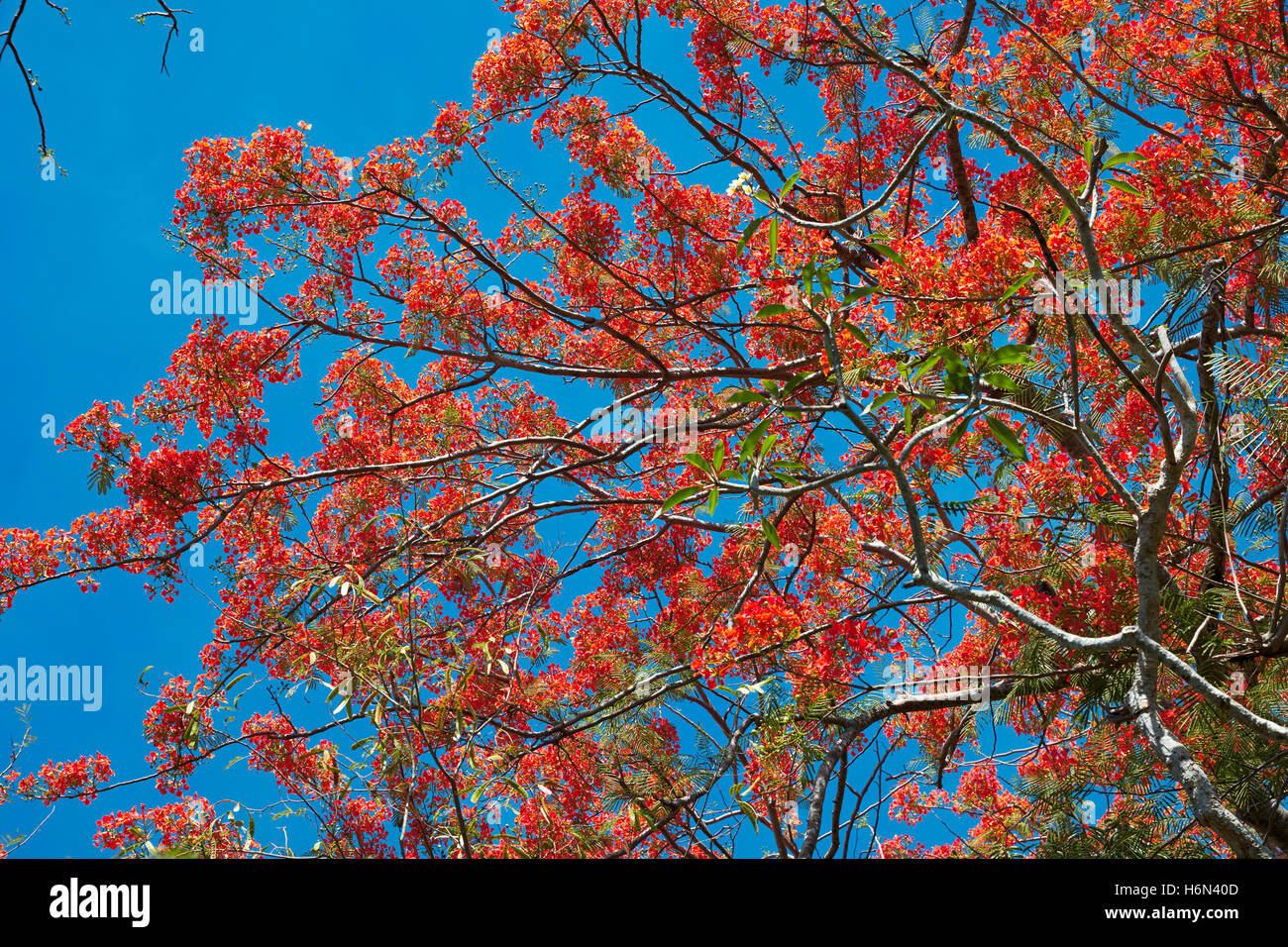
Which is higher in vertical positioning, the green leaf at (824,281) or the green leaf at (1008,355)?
the green leaf at (824,281)

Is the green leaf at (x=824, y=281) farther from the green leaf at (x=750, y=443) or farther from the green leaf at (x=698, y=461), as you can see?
the green leaf at (x=698, y=461)

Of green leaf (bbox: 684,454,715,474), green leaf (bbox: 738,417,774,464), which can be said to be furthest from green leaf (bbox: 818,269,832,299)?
green leaf (bbox: 684,454,715,474)

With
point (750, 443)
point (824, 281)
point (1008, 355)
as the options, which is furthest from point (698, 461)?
point (1008, 355)

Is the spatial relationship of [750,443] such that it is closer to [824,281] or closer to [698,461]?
[698,461]

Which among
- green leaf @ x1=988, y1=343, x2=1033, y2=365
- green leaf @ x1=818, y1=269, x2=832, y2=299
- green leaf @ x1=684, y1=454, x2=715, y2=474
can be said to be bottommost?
green leaf @ x1=684, y1=454, x2=715, y2=474

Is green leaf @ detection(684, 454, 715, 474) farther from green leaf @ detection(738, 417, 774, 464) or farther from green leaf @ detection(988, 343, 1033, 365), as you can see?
green leaf @ detection(988, 343, 1033, 365)

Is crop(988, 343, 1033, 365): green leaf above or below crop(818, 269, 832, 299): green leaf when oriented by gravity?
below

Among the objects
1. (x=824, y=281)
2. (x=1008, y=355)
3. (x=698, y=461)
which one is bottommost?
→ (x=698, y=461)

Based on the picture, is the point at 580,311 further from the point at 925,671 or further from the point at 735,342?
the point at 925,671

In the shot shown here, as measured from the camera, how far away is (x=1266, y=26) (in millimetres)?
4562

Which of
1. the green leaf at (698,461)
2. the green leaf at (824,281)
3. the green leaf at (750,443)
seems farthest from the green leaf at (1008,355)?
the green leaf at (698,461)
